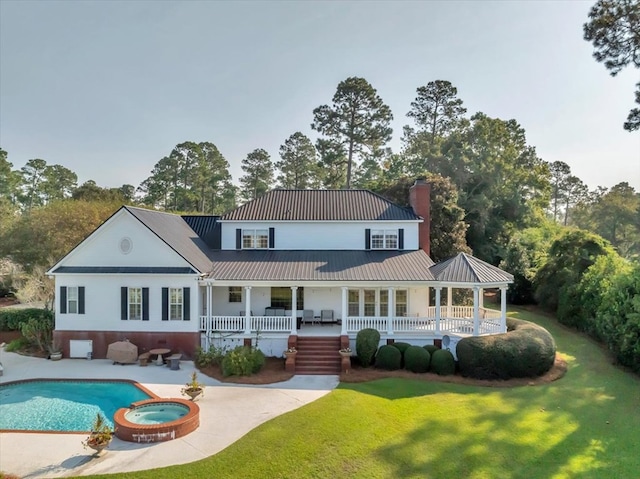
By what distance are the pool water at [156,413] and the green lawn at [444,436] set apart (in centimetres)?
303

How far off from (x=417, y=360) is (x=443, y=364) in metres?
1.14

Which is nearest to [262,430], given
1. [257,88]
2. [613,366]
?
[613,366]

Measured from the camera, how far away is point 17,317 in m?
25.1

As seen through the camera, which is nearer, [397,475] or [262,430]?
[397,475]

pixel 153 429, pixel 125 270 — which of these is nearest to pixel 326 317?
pixel 125 270

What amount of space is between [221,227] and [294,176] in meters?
41.7

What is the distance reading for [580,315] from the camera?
27.2 m

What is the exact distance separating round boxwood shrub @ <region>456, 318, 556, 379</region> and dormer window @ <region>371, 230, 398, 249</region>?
332 inches

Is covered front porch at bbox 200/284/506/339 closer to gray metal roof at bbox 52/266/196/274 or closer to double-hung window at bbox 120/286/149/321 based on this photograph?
gray metal roof at bbox 52/266/196/274

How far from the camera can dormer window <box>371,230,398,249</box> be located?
2539cm

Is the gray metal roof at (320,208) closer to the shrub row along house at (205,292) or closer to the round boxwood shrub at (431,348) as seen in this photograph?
the shrub row along house at (205,292)

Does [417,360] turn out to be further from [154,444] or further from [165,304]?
[165,304]

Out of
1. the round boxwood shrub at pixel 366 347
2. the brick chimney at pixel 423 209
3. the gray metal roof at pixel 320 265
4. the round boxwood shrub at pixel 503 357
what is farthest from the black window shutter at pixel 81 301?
the brick chimney at pixel 423 209

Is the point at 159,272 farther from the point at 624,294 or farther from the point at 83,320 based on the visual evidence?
the point at 624,294
